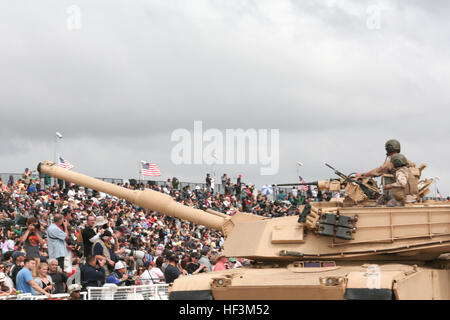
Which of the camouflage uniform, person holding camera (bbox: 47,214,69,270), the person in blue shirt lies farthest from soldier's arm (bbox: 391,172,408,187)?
person holding camera (bbox: 47,214,69,270)

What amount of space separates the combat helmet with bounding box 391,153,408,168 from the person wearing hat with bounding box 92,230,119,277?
6.23 metres

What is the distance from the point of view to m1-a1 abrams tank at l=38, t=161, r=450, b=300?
12.1m

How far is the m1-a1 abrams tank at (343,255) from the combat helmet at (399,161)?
0.71 metres

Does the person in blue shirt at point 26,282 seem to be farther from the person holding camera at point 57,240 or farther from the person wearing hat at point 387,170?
the person wearing hat at point 387,170

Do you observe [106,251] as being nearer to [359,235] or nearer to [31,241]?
[31,241]

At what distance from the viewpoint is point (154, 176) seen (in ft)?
118

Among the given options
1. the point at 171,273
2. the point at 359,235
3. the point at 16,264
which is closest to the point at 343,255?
the point at 359,235

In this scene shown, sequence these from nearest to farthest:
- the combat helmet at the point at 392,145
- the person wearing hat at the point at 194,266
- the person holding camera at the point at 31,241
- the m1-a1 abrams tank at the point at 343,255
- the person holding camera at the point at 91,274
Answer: the m1-a1 abrams tank at the point at 343,255, the combat helmet at the point at 392,145, the person holding camera at the point at 91,274, the person holding camera at the point at 31,241, the person wearing hat at the point at 194,266

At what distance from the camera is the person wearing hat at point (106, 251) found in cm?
1644

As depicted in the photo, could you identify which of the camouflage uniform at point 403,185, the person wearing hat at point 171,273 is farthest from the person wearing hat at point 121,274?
the camouflage uniform at point 403,185

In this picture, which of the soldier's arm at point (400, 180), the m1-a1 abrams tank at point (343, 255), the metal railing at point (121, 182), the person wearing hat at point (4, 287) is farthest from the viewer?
the metal railing at point (121, 182)

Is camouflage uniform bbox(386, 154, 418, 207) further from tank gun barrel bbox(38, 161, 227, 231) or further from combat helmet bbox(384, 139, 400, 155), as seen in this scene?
tank gun barrel bbox(38, 161, 227, 231)

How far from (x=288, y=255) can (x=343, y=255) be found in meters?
0.96
